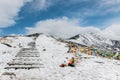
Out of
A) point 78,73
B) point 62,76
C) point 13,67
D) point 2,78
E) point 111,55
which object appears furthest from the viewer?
point 111,55

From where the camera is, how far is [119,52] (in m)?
37.4

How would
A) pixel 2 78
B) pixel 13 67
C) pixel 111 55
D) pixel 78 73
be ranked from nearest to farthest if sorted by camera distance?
1. pixel 2 78
2. pixel 78 73
3. pixel 13 67
4. pixel 111 55

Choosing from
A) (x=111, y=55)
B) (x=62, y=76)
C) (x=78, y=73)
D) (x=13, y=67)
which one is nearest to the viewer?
(x=62, y=76)

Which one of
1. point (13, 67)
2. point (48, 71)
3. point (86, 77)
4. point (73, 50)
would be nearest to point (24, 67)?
point (13, 67)

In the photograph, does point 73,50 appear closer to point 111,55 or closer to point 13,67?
point 111,55

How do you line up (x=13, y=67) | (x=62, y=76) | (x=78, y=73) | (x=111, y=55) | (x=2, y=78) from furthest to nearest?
(x=111, y=55), (x=13, y=67), (x=78, y=73), (x=62, y=76), (x=2, y=78)

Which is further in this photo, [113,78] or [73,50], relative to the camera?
[73,50]

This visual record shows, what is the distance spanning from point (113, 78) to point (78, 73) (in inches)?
110

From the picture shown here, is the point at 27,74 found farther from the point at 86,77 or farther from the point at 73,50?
the point at 73,50

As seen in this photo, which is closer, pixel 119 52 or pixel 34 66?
pixel 34 66

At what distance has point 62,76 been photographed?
16.9m

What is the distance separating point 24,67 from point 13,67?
2.98 ft

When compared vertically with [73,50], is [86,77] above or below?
below

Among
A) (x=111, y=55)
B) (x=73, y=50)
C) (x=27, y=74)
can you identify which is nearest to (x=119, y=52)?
(x=111, y=55)
